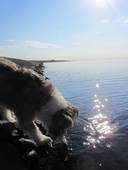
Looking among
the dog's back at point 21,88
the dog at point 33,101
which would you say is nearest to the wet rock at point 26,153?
the dog at point 33,101

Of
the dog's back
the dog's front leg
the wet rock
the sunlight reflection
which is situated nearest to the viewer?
the wet rock

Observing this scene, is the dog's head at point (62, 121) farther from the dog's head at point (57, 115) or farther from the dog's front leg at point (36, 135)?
the dog's front leg at point (36, 135)

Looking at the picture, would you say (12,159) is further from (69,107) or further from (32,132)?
(69,107)

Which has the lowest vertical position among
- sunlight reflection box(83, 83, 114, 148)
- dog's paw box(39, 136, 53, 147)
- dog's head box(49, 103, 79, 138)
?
sunlight reflection box(83, 83, 114, 148)

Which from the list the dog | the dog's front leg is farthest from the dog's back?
the dog's front leg

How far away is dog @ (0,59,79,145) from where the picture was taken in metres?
9.87

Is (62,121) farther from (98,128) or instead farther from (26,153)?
(98,128)

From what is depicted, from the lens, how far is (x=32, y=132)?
10.7 metres

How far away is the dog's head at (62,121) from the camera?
9.77 m

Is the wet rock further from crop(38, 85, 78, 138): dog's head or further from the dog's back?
the dog's back

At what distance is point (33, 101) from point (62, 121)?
940 millimetres

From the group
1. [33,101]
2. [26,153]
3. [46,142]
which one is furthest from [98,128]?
[33,101]

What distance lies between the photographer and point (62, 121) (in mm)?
9773

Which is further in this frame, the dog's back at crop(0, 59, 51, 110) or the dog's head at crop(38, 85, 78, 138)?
the dog's back at crop(0, 59, 51, 110)
